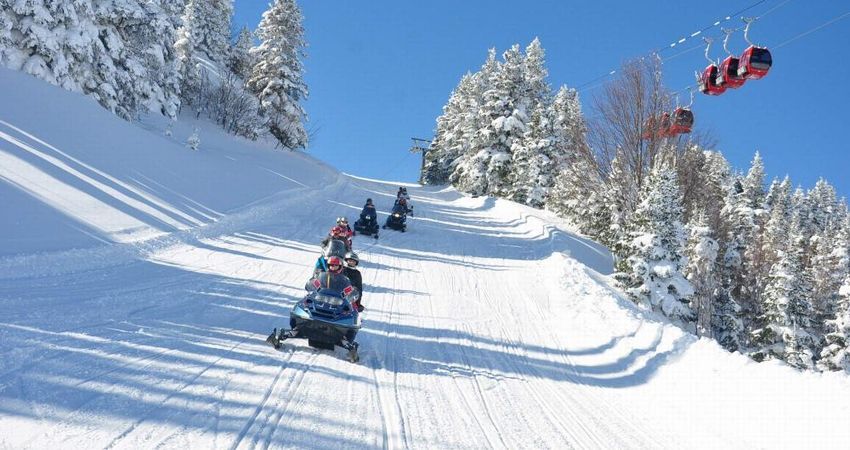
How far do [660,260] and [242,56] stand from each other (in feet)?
149

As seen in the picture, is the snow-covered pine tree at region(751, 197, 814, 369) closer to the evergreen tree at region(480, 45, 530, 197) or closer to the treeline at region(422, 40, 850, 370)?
the treeline at region(422, 40, 850, 370)

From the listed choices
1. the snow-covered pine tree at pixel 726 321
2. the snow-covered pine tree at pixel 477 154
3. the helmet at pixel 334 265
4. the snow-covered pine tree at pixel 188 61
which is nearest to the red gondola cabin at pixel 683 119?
the helmet at pixel 334 265

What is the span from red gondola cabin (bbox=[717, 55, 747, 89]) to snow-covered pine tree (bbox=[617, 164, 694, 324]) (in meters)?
6.02

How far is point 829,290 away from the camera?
3666 centimetres

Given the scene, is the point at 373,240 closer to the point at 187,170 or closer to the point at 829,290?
the point at 187,170

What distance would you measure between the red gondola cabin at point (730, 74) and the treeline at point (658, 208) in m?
6.07

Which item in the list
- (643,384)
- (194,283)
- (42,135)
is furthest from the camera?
(42,135)

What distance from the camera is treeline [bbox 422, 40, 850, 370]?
60.2 ft

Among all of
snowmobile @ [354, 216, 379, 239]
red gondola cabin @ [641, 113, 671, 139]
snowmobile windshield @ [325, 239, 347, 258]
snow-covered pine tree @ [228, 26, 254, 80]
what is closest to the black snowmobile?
snowmobile @ [354, 216, 379, 239]

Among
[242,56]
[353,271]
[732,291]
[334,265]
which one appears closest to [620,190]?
[732,291]

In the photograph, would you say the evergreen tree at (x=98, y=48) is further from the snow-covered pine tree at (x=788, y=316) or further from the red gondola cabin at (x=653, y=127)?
the snow-covered pine tree at (x=788, y=316)

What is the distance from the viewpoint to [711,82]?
1301 cm

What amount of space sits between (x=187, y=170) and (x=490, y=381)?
56.0 ft

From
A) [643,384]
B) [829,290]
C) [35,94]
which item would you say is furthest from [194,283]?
[829,290]
